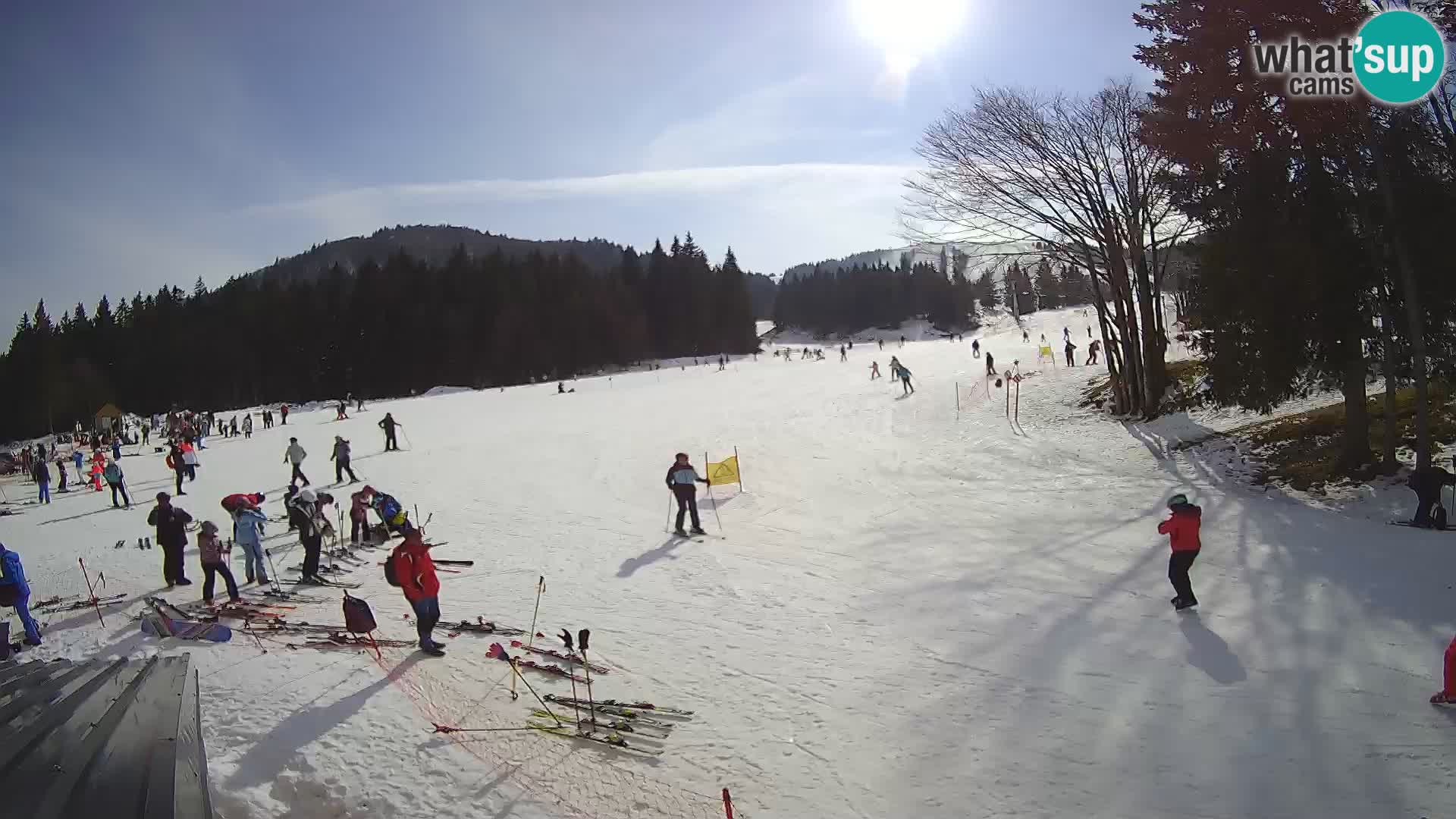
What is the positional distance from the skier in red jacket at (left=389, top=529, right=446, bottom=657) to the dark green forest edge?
66.5 m

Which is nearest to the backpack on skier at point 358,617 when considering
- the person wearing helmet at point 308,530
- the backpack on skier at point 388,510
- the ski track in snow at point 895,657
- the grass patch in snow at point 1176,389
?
the ski track in snow at point 895,657

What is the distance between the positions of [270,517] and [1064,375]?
86.2ft

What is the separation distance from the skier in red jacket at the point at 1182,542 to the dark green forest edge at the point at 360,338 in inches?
2705

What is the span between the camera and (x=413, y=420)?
37250mm

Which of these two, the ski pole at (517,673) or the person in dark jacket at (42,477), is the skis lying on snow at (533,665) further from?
the person in dark jacket at (42,477)

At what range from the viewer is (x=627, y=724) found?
6898mm

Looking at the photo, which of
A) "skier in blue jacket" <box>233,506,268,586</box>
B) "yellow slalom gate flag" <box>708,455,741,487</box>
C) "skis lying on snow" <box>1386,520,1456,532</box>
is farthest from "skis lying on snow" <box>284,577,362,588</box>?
"skis lying on snow" <box>1386,520,1456,532</box>

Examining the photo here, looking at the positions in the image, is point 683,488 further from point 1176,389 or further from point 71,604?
point 1176,389

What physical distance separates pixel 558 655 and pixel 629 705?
1.59 m

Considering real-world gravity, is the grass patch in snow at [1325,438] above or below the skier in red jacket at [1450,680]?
above

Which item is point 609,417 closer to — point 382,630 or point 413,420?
point 413,420

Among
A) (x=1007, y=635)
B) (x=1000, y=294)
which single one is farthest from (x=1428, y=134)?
(x=1000, y=294)

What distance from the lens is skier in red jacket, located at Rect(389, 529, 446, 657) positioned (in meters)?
8.37

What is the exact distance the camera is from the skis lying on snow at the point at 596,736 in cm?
652
